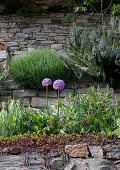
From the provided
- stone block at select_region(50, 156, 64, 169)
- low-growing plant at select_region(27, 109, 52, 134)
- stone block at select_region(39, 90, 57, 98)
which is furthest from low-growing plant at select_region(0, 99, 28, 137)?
stone block at select_region(39, 90, 57, 98)

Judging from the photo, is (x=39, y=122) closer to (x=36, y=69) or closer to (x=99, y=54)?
(x=36, y=69)

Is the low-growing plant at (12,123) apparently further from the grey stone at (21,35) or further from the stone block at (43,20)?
the stone block at (43,20)

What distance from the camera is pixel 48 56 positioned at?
4230 millimetres

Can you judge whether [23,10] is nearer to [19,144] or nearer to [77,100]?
[77,100]

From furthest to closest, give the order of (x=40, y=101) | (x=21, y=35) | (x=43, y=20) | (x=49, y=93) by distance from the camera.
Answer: (x=43, y=20) < (x=21, y=35) < (x=49, y=93) < (x=40, y=101)

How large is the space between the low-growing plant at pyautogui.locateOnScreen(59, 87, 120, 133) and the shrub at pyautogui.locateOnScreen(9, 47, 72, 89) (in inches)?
42.6

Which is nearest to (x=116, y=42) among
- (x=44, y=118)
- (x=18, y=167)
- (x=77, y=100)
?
(x=77, y=100)

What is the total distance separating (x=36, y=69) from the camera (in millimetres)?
3973

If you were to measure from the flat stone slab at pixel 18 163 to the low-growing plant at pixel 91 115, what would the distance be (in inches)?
Answer: 21.2

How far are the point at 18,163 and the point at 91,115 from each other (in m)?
1.11

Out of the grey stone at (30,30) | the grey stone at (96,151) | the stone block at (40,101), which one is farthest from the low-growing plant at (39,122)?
the grey stone at (30,30)

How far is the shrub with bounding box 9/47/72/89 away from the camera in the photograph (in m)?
3.97

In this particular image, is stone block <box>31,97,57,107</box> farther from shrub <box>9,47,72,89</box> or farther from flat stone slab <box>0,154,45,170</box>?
flat stone slab <box>0,154,45,170</box>

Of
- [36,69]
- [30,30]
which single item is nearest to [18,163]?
[36,69]
